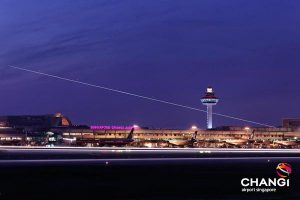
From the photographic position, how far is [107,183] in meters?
60.3

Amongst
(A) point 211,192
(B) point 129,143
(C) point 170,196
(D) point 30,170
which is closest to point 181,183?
(A) point 211,192

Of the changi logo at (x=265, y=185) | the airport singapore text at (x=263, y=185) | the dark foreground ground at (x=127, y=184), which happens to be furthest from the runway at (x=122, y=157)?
the airport singapore text at (x=263, y=185)

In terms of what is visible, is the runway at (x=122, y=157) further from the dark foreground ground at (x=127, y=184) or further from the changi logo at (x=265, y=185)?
the changi logo at (x=265, y=185)

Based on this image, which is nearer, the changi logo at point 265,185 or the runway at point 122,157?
the changi logo at point 265,185

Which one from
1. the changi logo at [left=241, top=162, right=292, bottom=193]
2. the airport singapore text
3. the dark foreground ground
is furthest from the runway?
the airport singapore text

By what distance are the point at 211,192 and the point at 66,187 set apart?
1242cm

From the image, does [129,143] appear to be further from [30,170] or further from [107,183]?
[107,183]

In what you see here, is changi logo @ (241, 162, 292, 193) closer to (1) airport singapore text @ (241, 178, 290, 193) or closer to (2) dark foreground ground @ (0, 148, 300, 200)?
(1) airport singapore text @ (241, 178, 290, 193)

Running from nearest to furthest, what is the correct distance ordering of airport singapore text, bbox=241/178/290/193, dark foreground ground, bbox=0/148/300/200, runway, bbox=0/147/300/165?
dark foreground ground, bbox=0/148/300/200 → airport singapore text, bbox=241/178/290/193 → runway, bbox=0/147/300/165

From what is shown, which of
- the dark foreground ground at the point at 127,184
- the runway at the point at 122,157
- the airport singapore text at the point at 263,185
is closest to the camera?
the dark foreground ground at the point at 127,184

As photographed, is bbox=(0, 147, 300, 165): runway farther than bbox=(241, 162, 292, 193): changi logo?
Yes

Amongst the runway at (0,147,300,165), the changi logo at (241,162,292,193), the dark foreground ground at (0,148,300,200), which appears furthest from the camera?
the runway at (0,147,300,165)

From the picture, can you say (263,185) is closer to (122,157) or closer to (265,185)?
(265,185)

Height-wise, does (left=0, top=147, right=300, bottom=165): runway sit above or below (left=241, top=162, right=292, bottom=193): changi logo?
above
